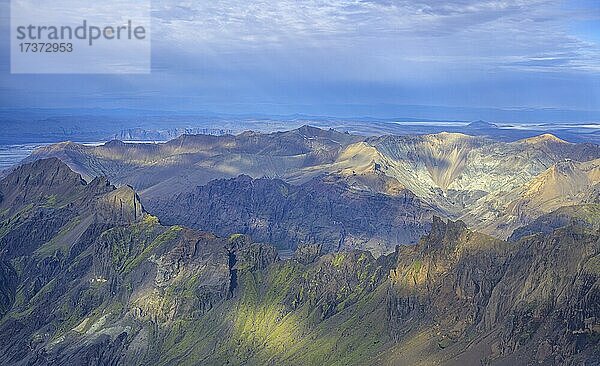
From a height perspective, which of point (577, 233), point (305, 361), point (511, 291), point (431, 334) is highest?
point (577, 233)

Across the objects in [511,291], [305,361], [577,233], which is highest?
[577,233]

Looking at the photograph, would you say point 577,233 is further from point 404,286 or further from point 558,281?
point 404,286

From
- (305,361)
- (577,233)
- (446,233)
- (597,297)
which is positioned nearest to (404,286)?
(446,233)

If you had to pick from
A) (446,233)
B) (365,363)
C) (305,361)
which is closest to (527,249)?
(446,233)

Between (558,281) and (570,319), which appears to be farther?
(558,281)

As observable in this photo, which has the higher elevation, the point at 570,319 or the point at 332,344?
the point at 570,319

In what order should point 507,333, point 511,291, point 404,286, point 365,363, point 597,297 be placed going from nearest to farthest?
point 597,297 < point 507,333 < point 511,291 < point 365,363 < point 404,286

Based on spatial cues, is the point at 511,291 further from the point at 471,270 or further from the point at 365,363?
the point at 365,363

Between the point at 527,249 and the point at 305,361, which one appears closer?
the point at 527,249

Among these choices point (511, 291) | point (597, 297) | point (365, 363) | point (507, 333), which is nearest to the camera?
point (597, 297)
